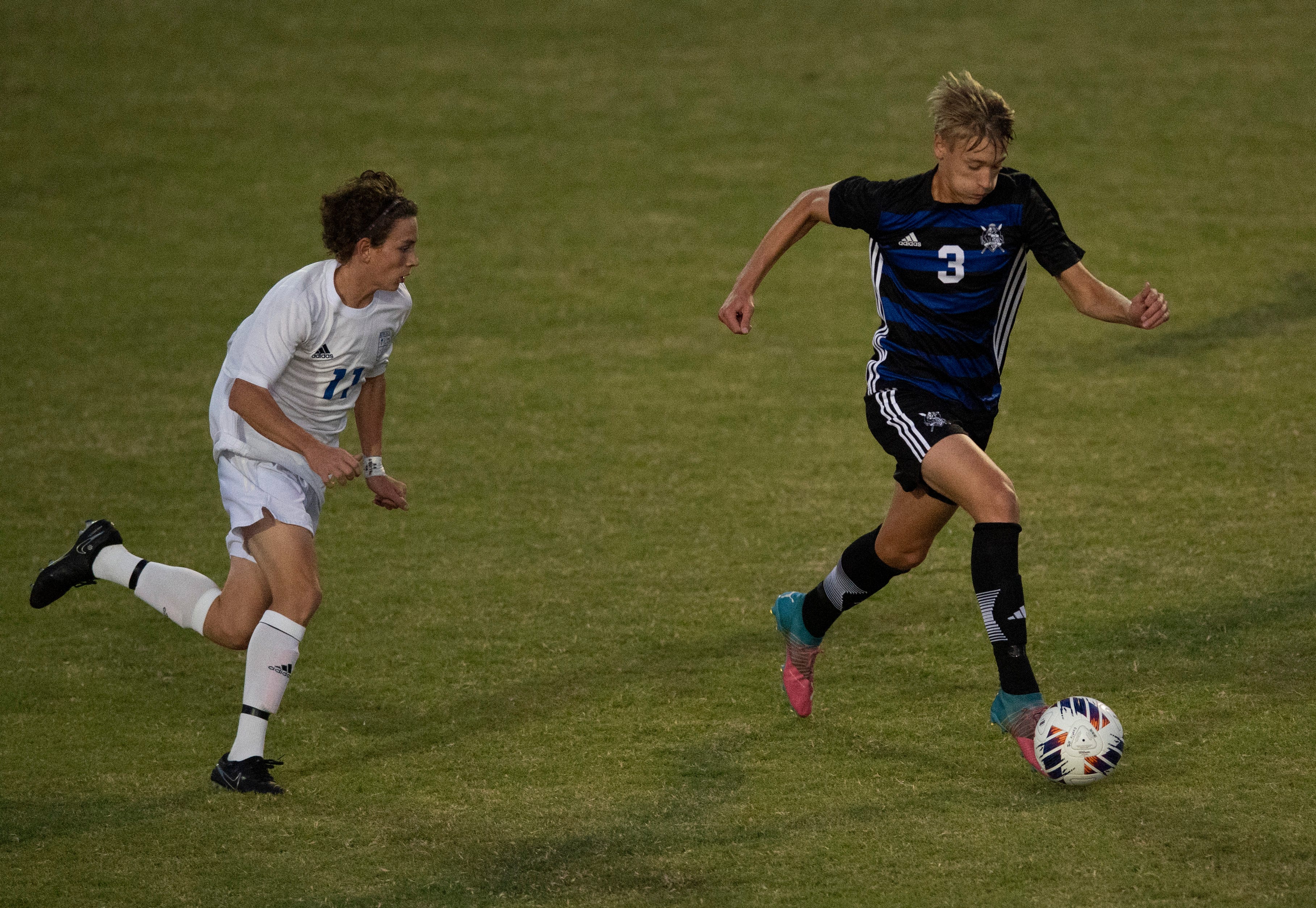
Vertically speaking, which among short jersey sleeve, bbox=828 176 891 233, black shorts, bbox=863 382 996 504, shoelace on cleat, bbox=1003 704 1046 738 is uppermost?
short jersey sleeve, bbox=828 176 891 233

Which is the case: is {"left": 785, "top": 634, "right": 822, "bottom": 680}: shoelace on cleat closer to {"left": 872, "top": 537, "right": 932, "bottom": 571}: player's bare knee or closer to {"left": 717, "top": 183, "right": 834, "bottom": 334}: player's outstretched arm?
{"left": 872, "top": 537, "right": 932, "bottom": 571}: player's bare knee

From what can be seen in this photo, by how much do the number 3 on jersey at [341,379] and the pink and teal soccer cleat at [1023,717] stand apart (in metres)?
2.21

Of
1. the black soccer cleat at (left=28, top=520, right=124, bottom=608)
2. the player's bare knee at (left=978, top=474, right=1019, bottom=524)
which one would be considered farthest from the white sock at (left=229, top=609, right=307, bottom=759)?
the player's bare knee at (left=978, top=474, right=1019, bottom=524)

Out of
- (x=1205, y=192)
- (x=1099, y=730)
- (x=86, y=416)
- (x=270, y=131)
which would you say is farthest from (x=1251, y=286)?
(x=270, y=131)

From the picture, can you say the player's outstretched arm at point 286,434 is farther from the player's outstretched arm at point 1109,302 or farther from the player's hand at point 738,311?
→ the player's outstretched arm at point 1109,302

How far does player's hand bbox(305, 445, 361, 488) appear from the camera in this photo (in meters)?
4.21

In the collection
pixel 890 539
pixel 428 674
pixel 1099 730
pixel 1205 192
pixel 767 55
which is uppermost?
pixel 767 55

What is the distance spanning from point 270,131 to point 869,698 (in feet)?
34.3

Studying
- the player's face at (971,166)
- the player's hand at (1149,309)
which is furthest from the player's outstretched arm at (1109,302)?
the player's face at (971,166)

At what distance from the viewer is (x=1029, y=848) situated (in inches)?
149

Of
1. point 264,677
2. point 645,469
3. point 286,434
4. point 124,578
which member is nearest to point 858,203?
point 286,434

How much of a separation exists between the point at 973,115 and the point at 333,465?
2.09 m

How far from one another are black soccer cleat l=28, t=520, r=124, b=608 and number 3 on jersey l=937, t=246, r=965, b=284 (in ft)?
9.40

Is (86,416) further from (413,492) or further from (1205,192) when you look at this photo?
(1205,192)
